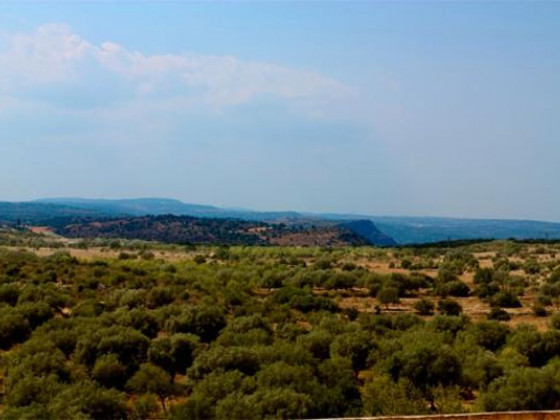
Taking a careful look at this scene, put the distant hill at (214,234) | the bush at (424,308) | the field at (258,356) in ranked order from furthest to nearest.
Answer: the distant hill at (214,234), the bush at (424,308), the field at (258,356)

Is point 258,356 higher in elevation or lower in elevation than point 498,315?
Answer: higher

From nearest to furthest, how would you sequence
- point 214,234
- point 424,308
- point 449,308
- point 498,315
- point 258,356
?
point 258,356, point 498,315, point 424,308, point 449,308, point 214,234

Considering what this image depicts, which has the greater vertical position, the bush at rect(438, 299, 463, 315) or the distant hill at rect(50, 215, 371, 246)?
the bush at rect(438, 299, 463, 315)

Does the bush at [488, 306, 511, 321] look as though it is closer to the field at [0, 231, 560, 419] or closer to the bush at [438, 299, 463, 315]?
the field at [0, 231, 560, 419]

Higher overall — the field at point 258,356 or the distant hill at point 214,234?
the field at point 258,356

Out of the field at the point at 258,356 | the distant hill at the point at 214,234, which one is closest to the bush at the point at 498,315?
the field at the point at 258,356

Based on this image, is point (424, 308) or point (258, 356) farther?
point (424, 308)

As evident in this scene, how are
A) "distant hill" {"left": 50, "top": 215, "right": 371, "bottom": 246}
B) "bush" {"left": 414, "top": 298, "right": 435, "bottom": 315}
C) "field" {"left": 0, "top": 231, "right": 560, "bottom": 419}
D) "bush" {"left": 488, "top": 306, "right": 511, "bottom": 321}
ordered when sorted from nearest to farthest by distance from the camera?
"field" {"left": 0, "top": 231, "right": 560, "bottom": 419} → "bush" {"left": 488, "top": 306, "right": 511, "bottom": 321} → "bush" {"left": 414, "top": 298, "right": 435, "bottom": 315} → "distant hill" {"left": 50, "top": 215, "right": 371, "bottom": 246}

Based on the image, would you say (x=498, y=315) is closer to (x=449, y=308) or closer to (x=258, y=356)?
(x=449, y=308)

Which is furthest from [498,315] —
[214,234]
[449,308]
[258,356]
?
[214,234]

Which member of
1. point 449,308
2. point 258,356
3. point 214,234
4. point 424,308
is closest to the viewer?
point 258,356

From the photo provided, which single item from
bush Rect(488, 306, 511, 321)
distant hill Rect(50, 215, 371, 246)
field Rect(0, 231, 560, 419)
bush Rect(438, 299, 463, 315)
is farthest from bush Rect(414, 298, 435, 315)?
distant hill Rect(50, 215, 371, 246)

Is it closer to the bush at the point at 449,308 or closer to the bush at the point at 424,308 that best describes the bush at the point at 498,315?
the bush at the point at 449,308

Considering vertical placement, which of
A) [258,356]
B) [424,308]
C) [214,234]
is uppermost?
[258,356]
